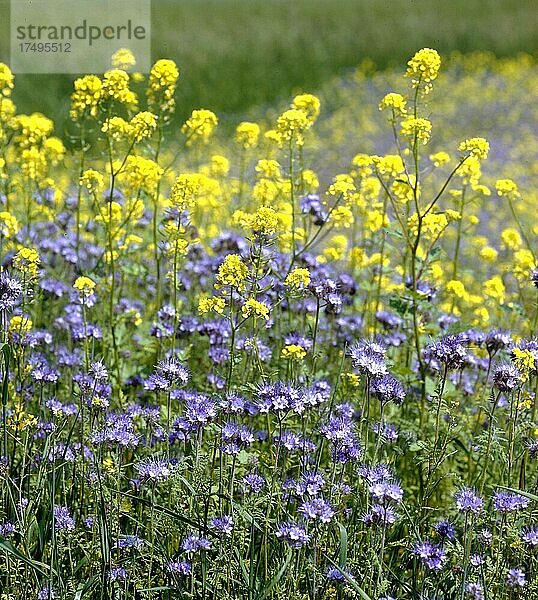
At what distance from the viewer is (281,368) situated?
361 centimetres

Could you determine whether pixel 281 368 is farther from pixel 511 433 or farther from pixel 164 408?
pixel 511 433

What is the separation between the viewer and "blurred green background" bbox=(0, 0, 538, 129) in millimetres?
13789

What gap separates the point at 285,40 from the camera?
54.3ft

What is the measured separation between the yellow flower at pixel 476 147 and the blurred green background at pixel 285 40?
28.1 feet

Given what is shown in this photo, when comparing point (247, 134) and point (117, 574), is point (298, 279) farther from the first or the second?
point (247, 134)

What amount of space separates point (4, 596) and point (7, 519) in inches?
10.6

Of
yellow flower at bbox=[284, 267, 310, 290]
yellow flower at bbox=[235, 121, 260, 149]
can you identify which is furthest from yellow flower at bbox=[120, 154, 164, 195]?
yellow flower at bbox=[284, 267, 310, 290]

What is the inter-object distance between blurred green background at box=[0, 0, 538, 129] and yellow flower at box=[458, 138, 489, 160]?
28.1 feet

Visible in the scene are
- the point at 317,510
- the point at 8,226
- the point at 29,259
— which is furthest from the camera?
the point at 8,226

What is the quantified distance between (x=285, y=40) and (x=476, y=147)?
1377cm

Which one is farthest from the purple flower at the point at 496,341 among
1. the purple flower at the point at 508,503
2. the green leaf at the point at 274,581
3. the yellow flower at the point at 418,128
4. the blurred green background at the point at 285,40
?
the blurred green background at the point at 285,40

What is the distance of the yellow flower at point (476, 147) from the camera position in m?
3.45

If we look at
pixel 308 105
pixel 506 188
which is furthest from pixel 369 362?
pixel 506 188

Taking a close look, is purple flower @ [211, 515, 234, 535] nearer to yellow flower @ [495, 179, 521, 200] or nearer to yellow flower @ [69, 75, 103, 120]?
yellow flower @ [69, 75, 103, 120]
